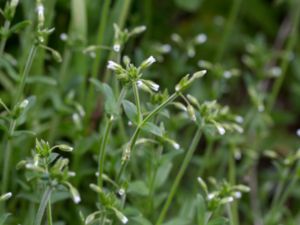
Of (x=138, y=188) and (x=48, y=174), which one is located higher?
(x=48, y=174)

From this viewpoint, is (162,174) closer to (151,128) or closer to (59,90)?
(151,128)

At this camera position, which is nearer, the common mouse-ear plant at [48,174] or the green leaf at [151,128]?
the common mouse-ear plant at [48,174]

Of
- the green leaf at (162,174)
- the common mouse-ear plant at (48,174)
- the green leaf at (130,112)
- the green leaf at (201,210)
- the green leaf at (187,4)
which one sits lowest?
the green leaf at (162,174)

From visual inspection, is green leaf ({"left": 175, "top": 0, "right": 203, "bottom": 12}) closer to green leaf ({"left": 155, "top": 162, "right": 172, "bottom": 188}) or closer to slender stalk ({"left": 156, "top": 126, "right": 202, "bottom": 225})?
green leaf ({"left": 155, "top": 162, "right": 172, "bottom": 188})

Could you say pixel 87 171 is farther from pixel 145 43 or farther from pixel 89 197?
pixel 145 43

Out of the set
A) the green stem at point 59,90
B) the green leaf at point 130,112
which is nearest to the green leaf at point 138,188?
the green leaf at point 130,112

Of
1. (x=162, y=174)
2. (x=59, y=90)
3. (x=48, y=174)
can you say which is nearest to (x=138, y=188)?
(x=162, y=174)

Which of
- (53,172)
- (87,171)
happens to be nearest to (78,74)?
(87,171)

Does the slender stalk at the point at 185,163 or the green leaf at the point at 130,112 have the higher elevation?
the green leaf at the point at 130,112

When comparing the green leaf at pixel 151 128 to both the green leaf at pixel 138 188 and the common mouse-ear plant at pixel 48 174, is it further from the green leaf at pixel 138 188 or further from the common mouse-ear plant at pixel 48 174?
the green leaf at pixel 138 188

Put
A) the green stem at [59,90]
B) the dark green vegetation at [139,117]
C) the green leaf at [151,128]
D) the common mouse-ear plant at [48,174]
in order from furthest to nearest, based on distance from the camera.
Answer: the green stem at [59,90] < the dark green vegetation at [139,117] < the green leaf at [151,128] < the common mouse-ear plant at [48,174]
